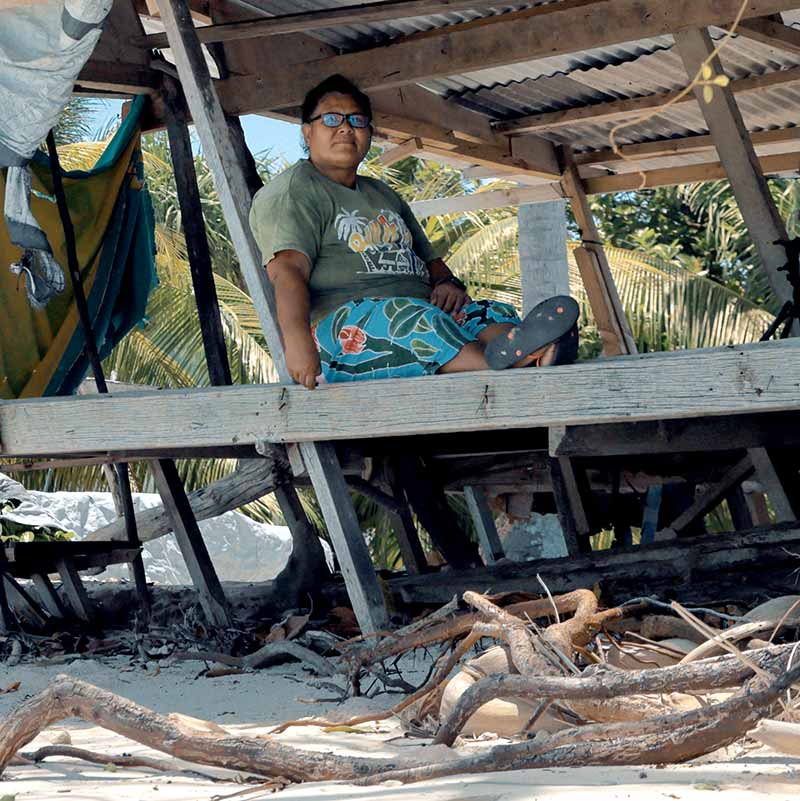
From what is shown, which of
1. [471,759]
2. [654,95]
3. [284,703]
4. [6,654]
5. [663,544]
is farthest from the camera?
[654,95]

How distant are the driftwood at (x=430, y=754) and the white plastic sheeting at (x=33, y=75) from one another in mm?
2702

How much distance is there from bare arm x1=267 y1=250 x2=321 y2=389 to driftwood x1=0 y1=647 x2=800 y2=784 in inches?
70.0

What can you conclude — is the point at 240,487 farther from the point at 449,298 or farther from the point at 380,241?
the point at 380,241

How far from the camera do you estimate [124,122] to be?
6.45 m

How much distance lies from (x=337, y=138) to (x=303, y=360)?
1.03 m

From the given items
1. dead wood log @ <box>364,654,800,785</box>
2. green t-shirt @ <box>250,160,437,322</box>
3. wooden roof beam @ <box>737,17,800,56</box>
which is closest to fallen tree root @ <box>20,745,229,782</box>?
dead wood log @ <box>364,654,800,785</box>

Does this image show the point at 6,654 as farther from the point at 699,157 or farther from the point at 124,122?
the point at 699,157

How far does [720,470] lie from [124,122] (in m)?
3.48

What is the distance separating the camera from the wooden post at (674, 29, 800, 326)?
596cm

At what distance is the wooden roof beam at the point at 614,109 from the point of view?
717cm

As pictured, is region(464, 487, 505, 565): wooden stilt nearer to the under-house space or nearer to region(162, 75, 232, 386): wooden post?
the under-house space

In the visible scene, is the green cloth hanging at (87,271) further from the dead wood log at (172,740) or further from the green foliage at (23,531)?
the dead wood log at (172,740)

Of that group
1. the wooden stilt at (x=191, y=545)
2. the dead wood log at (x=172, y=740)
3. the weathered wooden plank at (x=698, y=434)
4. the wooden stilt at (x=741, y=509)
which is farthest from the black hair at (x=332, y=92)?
the wooden stilt at (x=741, y=509)

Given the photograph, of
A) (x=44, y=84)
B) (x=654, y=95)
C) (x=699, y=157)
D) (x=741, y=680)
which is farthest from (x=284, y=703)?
(x=699, y=157)
